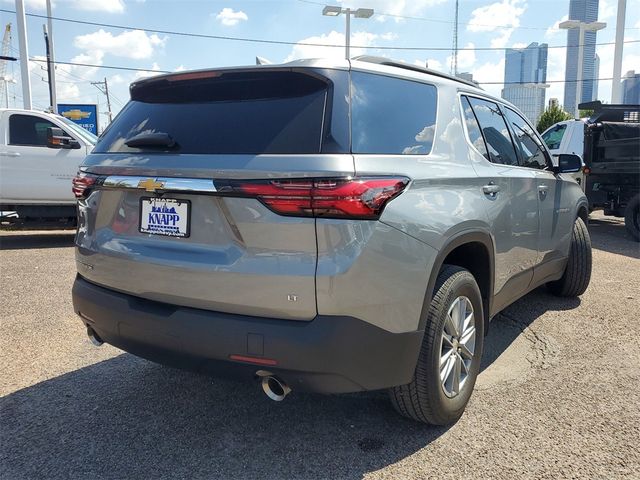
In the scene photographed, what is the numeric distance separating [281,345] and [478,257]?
5.09 ft

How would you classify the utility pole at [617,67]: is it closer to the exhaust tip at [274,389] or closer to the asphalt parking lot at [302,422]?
the asphalt parking lot at [302,422]

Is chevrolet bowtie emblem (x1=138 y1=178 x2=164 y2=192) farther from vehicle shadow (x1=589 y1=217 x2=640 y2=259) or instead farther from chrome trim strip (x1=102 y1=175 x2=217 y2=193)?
vehicle shadow (x1=589 y1=217 x2=640 y2=259)

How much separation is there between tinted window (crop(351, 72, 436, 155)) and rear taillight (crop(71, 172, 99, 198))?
1377mm

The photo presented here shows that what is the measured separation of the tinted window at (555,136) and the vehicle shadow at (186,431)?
11.0m

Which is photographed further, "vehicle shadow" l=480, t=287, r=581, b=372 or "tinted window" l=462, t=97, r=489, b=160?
"vehicle shadow" l=480, t=287, r=581, b=372

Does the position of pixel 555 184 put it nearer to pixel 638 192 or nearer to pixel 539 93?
pixel 638 192

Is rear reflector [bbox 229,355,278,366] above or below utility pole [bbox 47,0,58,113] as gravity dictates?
below

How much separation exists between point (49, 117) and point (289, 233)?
7.82m

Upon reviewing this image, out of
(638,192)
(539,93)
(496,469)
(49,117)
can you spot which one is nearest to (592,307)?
(496,469)

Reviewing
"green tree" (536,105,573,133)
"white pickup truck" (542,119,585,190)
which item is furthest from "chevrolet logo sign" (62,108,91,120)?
"green tree" (536,105,573,133)

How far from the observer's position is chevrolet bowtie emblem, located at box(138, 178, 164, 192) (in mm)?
2504

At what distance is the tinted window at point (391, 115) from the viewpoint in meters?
2.45

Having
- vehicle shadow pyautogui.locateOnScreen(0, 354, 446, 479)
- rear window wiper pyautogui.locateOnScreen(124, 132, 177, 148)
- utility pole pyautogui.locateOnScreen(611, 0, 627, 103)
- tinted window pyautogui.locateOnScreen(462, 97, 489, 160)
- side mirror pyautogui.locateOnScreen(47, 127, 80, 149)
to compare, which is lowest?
vehicle shadow pyautogui.locateOnScreen(0, 354, 446, 479)

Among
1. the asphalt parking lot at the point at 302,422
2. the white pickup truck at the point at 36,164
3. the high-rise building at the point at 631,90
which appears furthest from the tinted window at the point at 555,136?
the high-rise building at the point at 631,90
